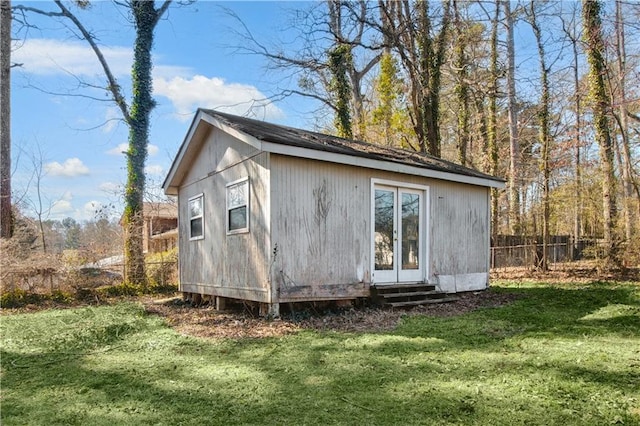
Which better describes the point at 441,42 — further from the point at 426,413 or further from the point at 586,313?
the point at 426,413

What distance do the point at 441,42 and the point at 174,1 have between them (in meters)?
9.97

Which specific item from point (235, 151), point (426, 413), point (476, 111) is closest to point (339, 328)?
point (426, 413)

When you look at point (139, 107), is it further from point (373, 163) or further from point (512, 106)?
point (512, 106)

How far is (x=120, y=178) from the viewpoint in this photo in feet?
47.4

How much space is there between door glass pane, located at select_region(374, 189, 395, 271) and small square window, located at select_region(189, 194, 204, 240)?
13.3ft

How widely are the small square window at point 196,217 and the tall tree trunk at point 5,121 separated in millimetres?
5776

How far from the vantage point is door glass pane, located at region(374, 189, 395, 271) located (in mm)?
7771

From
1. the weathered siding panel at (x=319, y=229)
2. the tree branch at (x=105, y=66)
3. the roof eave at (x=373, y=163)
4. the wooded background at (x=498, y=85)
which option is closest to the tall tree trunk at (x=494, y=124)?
the wooded background at (x=498, y=85)

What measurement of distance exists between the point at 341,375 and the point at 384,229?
428 cm

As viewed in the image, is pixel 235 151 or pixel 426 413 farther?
pixel 235 151

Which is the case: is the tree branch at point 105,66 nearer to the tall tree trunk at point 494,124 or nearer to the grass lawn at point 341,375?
the grass lawn at point 341,375

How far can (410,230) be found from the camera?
327 inches

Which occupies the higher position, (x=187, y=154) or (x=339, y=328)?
(x=187, y=154)

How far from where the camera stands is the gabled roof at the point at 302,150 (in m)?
6.48
